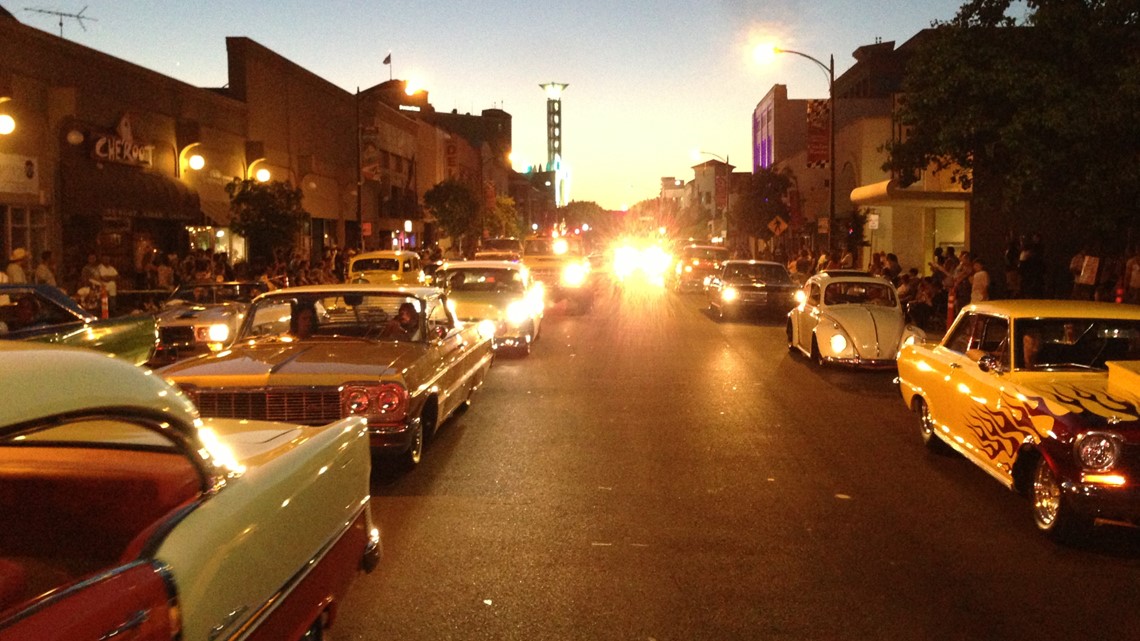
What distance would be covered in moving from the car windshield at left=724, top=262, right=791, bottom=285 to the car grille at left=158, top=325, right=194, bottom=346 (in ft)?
44.2

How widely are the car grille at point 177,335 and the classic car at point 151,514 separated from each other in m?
Answer: 10.8

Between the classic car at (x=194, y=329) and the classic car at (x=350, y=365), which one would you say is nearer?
the classic car at (x=350, y=365)

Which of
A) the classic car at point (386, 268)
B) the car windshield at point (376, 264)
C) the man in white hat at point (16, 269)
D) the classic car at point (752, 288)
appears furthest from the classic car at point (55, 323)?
the classic car at point (752, 288)

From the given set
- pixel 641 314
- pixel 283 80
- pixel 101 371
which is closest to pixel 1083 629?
pixel 101 371

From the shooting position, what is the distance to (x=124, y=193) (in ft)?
80.4

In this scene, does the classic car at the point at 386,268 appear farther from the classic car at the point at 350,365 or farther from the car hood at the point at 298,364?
the car hood at the point at 298,364

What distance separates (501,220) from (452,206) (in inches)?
819

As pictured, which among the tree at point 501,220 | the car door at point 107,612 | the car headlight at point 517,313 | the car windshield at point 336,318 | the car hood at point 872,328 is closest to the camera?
the car door at point 107,612

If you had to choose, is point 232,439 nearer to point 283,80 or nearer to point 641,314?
point 641,314

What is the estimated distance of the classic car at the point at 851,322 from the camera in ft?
50.3

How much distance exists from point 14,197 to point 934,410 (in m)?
18.2

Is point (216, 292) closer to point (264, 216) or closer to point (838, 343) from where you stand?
point (838, 343)

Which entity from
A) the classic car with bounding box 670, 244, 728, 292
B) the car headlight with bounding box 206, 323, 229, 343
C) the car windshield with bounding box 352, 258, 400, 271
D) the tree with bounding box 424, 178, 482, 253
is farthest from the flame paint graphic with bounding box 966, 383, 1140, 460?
the tree with bounding box 424, 178, 482, 253

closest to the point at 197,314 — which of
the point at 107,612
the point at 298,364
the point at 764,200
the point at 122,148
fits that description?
the point at 298,364
